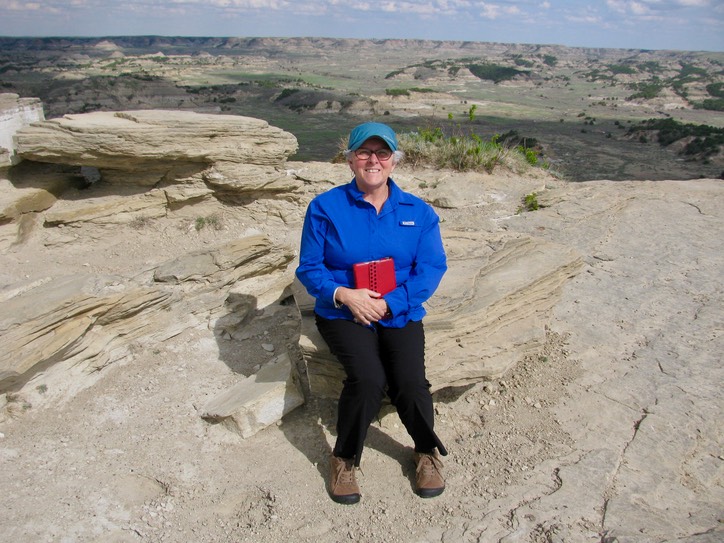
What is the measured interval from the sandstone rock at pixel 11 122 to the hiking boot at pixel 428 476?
5.64m

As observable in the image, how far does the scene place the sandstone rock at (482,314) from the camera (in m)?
3.63

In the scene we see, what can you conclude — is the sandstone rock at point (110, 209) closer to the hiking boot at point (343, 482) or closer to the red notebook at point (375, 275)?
the red notebook at point (375, 275)

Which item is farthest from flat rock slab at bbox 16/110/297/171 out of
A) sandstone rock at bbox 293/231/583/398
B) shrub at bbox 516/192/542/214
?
shrub at bbox 516/192/542/214

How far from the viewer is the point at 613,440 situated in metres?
3.38

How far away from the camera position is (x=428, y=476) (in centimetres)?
311

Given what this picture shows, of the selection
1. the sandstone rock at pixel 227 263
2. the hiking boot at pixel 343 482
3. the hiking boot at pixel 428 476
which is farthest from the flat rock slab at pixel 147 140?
the hiking boot at pixel 428 476

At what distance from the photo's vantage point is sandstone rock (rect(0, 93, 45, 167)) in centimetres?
608

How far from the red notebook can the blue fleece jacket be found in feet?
0.20

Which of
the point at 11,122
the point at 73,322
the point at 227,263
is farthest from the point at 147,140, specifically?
the point at 73,322

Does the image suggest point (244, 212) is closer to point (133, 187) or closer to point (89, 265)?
point (133, 187)

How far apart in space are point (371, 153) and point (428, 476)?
1877 mm

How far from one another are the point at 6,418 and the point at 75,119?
13.7 ft

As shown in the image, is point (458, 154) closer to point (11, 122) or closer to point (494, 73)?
point (11, 122)

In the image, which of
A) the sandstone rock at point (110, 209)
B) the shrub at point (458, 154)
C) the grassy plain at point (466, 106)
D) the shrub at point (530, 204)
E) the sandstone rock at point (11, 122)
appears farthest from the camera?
the grassy plain at point (466, 106)
